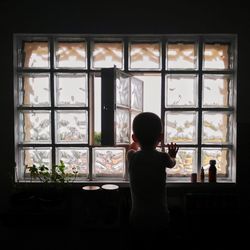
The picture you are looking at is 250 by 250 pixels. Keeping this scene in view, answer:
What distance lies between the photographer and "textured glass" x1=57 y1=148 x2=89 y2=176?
Answer: 2.47 meters

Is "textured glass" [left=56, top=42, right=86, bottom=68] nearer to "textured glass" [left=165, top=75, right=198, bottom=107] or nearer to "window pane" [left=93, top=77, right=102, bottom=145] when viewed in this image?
"window pane" [left=93, top=77, right=102, bottom=145]

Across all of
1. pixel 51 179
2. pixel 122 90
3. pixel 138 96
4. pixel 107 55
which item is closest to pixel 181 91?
pixel 138 96

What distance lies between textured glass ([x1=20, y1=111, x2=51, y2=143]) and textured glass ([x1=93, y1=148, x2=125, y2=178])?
1.67ft

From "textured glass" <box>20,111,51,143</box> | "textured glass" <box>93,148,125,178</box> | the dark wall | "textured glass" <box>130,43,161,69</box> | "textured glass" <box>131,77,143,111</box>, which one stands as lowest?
"textured glass" <box>93,148,125,178</box>

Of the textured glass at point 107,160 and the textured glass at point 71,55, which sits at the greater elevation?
the textured glass at point 71,55

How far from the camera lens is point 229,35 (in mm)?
2352

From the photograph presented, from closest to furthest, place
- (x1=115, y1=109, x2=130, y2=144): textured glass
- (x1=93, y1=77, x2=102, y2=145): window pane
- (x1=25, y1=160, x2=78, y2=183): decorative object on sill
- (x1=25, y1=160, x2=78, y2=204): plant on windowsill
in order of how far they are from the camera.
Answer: (x1=115, y1=109, x2=130, y2=144): textured glass
(x1=25, y1=160, x2=78, y2=204): plant on windowsill
(x1=25, y1=160, x2=78, y2=183): decorative object on sill
(x1=93, y1=77, x2=102, y2=145): window pane

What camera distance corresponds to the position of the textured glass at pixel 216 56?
245cm

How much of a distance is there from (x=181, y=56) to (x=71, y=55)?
1.07m

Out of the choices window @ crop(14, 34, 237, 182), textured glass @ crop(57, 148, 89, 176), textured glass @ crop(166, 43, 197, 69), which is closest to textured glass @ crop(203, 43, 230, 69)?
window @ crop(14, 34, 237, 182)

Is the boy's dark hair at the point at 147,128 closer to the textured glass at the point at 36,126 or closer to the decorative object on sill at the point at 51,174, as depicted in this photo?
the decorative object on sill at the point at 51,174
